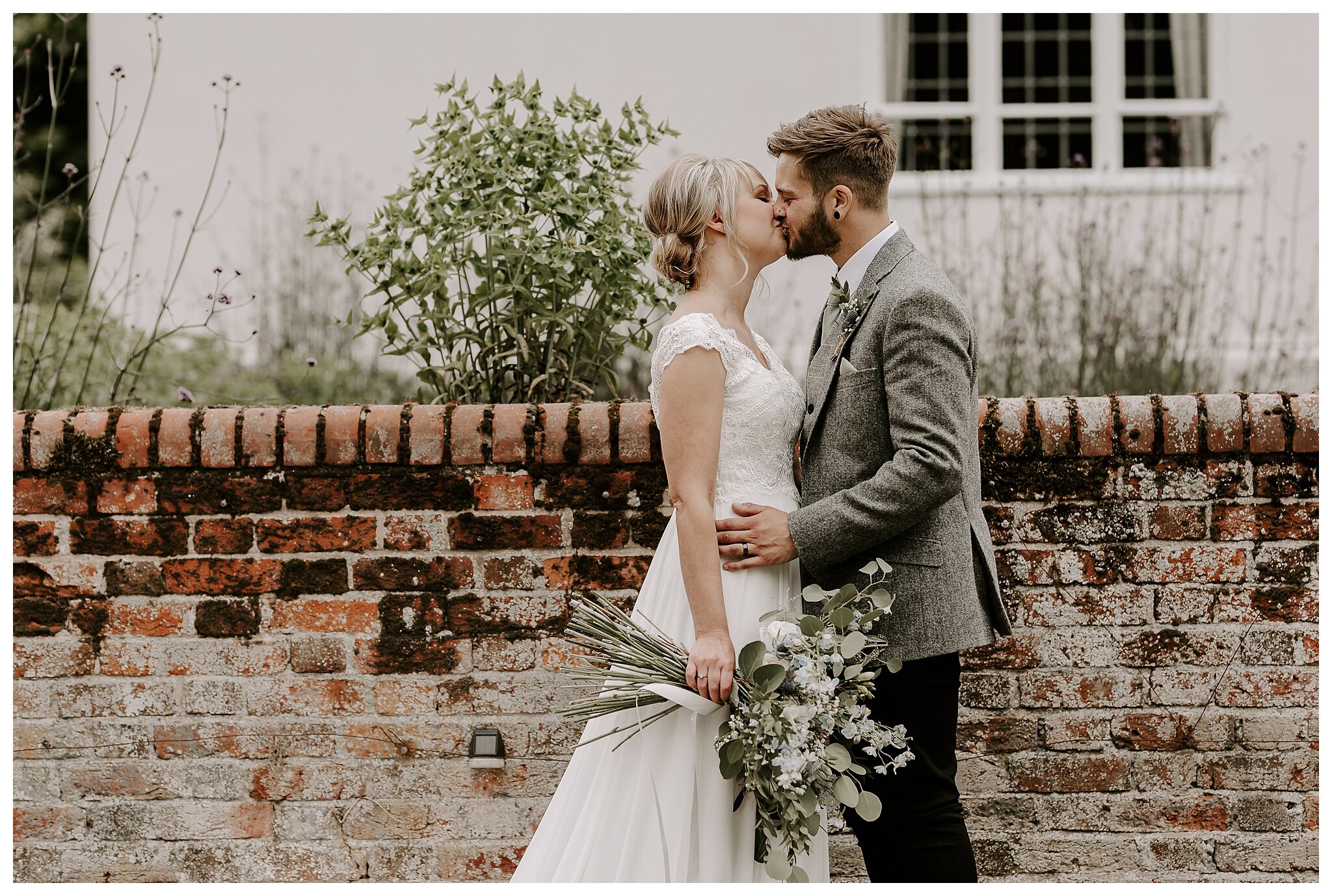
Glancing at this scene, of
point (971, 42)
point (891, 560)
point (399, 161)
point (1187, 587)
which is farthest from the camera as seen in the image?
point (971, 42)

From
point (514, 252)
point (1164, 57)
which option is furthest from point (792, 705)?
point (1164, 57)

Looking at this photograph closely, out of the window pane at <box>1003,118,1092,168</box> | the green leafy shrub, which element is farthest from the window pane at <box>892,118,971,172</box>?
the green leafy shrub

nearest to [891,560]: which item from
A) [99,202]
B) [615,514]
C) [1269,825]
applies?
[615,514]

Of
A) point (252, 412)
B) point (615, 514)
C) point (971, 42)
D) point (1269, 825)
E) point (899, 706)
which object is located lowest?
point (1269, 825)

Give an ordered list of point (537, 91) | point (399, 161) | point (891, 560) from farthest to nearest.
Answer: point (399, 161) < point (537, 91) < point (891, 560)

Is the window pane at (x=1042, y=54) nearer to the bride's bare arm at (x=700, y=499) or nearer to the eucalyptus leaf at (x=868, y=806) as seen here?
the bride's bare arm at (x=700, y=499)

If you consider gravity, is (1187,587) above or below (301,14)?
below

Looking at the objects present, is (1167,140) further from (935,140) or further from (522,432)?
(522,432)

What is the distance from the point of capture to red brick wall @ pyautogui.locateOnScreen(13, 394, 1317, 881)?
288 cm

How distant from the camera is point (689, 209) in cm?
231

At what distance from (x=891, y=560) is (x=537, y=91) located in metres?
1.85

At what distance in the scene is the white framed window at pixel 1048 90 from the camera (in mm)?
6359

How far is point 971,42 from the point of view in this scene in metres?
6.44

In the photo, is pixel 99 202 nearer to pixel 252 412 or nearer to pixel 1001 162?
pixel 252 412
